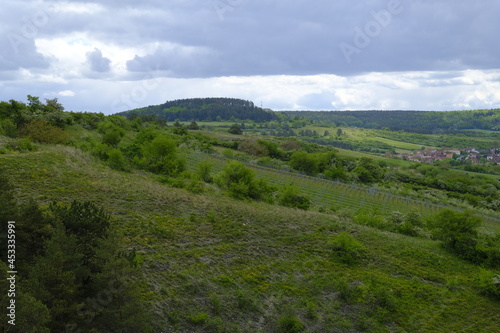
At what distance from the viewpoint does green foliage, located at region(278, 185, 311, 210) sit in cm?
3647

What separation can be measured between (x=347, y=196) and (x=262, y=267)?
1585 inches

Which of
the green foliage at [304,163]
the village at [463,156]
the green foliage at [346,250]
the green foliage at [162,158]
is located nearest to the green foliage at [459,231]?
the green foliage at [346,250]

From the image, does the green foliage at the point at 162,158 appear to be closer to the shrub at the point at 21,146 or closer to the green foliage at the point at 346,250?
the shrub at the point at 21,146

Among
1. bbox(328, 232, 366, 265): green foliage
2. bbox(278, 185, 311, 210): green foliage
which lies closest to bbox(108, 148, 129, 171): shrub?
bbox(278, 185, 311, 210): green foliage

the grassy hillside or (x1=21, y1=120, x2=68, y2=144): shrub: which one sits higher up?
(x1=21, y1=120, x2=68, y2=144): shrub

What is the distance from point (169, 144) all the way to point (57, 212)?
3036 cm

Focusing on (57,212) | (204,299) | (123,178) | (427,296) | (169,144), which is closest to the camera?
(57,212)

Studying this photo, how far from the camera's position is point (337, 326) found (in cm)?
1486

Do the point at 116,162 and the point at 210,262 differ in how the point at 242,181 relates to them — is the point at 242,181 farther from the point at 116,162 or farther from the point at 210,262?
the point at 210,262

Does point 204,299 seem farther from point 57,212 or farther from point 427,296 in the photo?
point 427,296

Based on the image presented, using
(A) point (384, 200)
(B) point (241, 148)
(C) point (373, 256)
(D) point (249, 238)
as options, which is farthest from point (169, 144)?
(B) point (241, 148)

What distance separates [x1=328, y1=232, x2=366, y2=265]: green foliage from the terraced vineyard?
25.7m

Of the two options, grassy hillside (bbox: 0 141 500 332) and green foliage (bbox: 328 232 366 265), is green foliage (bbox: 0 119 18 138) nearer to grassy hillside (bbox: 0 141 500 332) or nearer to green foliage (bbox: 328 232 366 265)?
grassy hillside (bbox: 0 141 500 332)

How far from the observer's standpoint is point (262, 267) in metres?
18.2
